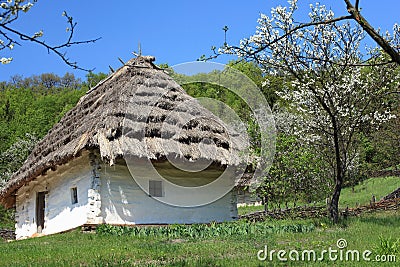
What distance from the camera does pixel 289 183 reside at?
56.5ft

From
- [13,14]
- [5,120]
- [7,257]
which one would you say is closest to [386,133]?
[7,257]

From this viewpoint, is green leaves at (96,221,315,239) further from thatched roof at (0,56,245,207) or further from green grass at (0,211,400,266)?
thatched roof at (0,56,245,207)

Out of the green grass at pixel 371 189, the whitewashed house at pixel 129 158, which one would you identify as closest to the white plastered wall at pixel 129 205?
the whitewashed house at pixel 129 158

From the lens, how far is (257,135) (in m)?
19.0

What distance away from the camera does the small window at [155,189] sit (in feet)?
49.2

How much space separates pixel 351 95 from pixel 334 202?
10.5ft

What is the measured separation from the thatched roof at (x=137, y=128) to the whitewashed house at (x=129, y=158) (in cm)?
3

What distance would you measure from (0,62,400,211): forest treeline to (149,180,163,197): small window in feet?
13.1

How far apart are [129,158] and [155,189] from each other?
182cm

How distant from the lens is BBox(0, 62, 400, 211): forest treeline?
672 inches

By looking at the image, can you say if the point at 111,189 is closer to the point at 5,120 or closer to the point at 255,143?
the point at 255,143

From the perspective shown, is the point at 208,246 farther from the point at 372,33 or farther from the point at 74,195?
the point at 74,195

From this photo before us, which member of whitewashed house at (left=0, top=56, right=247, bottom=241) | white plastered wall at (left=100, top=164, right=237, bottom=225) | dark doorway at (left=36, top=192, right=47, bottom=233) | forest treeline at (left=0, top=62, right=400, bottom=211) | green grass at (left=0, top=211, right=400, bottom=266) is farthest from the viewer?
dark doorway at (left=36, top=192, right=47, bottom=233)

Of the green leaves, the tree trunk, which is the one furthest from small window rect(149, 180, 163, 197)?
the tree trunk
